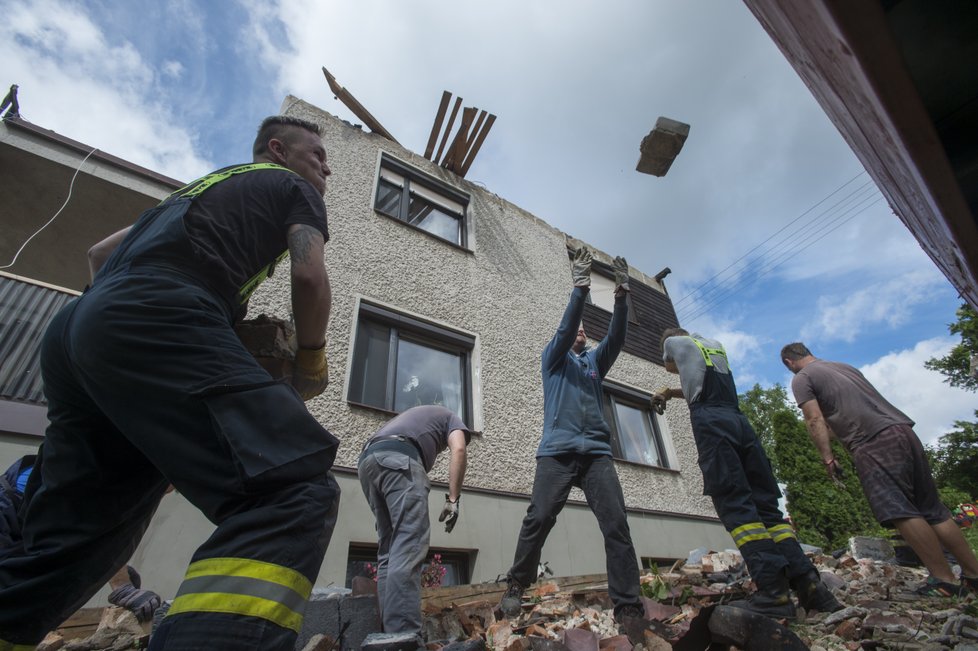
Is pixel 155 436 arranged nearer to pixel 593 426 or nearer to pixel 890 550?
pixel 593 426

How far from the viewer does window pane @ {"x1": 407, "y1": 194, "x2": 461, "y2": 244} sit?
7.52 meters

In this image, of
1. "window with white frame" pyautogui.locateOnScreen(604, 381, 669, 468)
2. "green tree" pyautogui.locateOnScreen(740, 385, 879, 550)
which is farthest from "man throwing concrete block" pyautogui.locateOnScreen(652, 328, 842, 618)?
"green tree" pyautogui.locateOnScreen(740, 385, 879, 550)

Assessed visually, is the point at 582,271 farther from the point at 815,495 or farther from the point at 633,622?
the point at 815,495

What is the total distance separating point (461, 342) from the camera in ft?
20.3

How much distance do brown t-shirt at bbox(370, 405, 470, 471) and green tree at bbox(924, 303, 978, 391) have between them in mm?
26811

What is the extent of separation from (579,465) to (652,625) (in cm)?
103

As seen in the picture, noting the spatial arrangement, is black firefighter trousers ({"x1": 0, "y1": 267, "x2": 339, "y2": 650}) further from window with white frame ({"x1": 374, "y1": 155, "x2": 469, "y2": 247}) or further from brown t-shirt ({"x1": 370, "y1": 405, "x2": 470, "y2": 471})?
window with white frame ({"x1": 374, "y1": 155, "x2": 469, "y2": 247})

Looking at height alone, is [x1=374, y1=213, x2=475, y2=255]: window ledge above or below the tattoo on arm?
above

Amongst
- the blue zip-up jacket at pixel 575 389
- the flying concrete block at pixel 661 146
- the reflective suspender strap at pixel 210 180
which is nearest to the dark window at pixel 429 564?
the blue zip-up jacket at pixel 575 389

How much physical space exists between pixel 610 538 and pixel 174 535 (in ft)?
9.64

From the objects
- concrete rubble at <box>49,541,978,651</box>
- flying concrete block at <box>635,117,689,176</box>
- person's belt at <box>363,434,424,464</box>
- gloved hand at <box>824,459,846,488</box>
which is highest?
flying concrete block at <box>635,117,689,176</box>

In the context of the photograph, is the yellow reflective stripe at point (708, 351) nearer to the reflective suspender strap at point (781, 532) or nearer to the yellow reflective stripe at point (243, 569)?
the reflective suspender strap at point (781, 532)

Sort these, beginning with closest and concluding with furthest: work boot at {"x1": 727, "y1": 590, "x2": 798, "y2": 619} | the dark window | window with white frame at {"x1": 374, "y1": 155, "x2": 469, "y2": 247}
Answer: work boot at {"x1": 727, "y1": 590, "x2": 798, "y2": 619}, the dark window, window with white frame at {"x1": 374, "y1": 155, "x2": 469, "y2": 247}

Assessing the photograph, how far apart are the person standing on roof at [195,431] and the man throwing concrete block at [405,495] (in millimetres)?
1248
